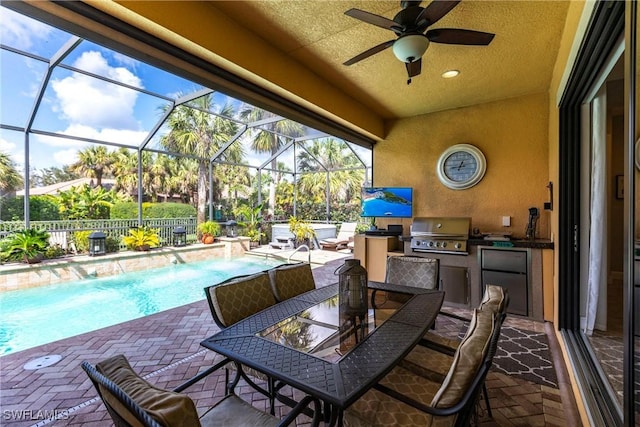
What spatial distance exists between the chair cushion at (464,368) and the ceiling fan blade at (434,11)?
1777 millimetres

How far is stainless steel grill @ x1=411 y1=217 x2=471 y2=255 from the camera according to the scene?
378cm

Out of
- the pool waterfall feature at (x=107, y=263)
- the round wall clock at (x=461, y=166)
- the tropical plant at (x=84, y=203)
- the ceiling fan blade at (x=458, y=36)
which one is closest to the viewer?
the ceiling fan blade at (x=458, y=36)

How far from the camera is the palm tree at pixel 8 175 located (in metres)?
5.48

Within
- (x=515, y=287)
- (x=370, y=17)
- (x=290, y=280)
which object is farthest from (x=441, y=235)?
(x=370, y=17)

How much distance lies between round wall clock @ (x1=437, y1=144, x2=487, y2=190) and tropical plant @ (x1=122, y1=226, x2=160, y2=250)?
6764mm

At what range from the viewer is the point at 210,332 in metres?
3.06

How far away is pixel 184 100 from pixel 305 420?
5.42m

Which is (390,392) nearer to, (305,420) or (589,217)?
(305,420)

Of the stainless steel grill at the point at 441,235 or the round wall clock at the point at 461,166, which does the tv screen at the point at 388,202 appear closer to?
the stainless steel grill at the point at 441,235

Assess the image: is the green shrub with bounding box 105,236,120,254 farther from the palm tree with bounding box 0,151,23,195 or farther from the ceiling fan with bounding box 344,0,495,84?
the ceiling fan with bounding box 344,0,495,84

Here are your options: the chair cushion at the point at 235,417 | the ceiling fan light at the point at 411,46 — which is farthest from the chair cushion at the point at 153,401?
the ceiling fan light at the point at 411,46

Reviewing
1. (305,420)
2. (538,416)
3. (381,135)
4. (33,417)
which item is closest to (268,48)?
(381,135)

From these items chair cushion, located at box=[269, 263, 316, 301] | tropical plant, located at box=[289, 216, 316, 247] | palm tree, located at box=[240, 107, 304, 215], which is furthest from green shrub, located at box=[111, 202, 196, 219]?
chair cushion, located at box=[269, 263, 316, 301]

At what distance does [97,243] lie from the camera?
20.8ft
